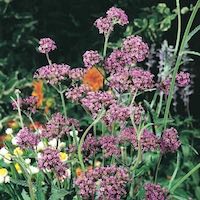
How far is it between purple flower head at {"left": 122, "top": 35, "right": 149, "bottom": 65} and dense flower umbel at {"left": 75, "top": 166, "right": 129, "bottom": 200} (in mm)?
345

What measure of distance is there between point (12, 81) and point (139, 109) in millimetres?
2502

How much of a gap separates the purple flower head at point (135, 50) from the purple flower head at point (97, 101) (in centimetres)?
15

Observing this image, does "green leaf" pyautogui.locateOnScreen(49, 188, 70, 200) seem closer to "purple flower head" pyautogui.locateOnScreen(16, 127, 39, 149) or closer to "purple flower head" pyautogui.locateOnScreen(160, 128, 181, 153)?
"purple flower head" pyautogui.locateOnScreen(16, 127, 39, 149)

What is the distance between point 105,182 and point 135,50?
0.43m

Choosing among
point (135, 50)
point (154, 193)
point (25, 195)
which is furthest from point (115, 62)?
point (25, 195)

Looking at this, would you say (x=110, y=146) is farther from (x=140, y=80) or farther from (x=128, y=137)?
(x=140, y=80)

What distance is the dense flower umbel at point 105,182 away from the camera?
5.35 ft

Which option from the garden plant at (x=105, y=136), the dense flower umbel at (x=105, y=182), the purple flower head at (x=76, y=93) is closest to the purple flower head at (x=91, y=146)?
the garden plant at (x=105, y=136)

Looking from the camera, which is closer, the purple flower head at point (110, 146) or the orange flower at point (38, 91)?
the purple flower head at point (110, 146)

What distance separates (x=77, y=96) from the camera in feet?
6.31

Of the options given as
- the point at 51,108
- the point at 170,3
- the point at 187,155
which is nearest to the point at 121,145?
the point at 187,155

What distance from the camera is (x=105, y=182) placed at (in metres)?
1.64

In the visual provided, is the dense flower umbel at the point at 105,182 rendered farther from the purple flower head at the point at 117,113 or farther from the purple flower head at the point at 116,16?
the purple flower head at the point at 116,16

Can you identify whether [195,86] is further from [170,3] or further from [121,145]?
[121,145]
